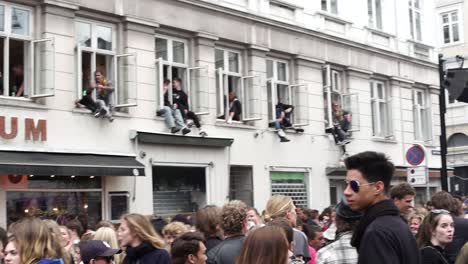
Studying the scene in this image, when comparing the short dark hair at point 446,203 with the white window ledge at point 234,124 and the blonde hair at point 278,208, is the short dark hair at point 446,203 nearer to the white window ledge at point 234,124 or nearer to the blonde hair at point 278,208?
the blonde hair at point 278,208

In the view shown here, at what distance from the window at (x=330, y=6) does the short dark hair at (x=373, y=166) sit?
1996 cm

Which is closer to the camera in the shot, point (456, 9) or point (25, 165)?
point (25, 165)

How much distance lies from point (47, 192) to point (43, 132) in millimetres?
1298

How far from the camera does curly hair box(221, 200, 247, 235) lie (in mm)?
6707

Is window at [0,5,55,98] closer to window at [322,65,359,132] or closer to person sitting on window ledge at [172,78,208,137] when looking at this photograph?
person sitting on window ledge at [172,78,208,137]

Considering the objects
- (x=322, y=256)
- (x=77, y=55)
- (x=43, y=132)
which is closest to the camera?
(x=322, y=256)

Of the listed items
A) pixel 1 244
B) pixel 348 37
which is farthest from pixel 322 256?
pixel 348 37

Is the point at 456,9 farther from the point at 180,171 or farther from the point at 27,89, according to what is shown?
the point at 27,89

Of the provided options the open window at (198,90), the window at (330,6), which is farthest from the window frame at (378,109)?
the open window at (198,90)

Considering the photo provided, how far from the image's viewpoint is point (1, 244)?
20.5ft

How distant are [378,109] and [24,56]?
14387 mm

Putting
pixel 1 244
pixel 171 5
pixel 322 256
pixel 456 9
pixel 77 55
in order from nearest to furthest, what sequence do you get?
1. pixel 322 256
2. pixel 1 244
3. pixel 77 55
4. pixel 171 5
5. pixel 456 9

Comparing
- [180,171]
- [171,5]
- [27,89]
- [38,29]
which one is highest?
[171,5]

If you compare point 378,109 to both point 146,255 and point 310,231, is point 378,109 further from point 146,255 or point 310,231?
point 146,255
